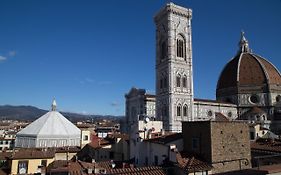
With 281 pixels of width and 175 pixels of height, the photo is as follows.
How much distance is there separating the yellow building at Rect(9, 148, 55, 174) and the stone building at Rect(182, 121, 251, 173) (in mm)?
14347

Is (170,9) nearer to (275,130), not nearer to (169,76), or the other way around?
(169,76)

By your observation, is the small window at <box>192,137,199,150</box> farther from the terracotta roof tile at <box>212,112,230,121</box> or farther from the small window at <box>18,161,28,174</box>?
the terracotta roof tile at <box>212,112,230,121</box>

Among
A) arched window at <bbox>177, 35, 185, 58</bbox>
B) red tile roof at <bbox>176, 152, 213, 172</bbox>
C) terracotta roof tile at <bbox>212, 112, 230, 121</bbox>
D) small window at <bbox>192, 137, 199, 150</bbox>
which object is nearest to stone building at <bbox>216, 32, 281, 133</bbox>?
terracotta roof tile at <bbox>212, 112, 230, 121</bbox>

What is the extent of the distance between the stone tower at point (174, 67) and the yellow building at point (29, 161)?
24.4m

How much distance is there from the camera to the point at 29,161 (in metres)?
24.3

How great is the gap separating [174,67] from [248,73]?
22124 mm

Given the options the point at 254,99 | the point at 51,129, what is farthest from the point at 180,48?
the point at 51,129

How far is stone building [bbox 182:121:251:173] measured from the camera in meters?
15.1

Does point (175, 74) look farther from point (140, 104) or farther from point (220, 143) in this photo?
point (220, 143)

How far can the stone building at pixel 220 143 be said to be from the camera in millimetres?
15117

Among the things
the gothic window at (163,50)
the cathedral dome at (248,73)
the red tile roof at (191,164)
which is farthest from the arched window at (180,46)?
the red tile roof at (191,164)

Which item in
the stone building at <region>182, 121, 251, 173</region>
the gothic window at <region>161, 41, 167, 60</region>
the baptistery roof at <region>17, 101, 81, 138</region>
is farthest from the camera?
the gothic window at <region>161, 41, 167, 60</region>

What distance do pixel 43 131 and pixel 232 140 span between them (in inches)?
1155

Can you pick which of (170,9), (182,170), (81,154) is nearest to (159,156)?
(182,170)
